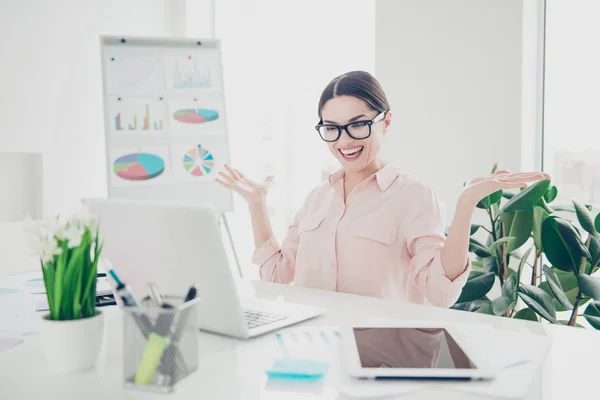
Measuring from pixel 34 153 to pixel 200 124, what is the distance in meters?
0.94

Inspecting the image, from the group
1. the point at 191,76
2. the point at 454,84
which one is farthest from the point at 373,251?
the point at 191,76

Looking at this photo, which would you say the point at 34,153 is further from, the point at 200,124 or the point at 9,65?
the point at 200,124

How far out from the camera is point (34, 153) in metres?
3.25

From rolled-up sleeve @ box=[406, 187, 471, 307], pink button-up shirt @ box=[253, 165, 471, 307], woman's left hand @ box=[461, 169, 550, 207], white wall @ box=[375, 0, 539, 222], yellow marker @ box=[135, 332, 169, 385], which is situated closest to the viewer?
yellow marker @ box=[135, 332, 169, 385]

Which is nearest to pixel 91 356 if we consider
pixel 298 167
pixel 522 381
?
pixel 522 381

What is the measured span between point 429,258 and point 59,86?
103 inches

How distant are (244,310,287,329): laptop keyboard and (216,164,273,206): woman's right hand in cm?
54

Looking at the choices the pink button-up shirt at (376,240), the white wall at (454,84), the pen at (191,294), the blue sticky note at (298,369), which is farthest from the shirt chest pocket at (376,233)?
the white wall at (454,84)

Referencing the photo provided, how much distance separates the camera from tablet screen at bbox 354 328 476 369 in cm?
90

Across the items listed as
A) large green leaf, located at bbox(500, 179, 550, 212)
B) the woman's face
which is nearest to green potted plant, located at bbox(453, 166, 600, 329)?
large green leaf, located at bbox(500, 179, 550, 212)

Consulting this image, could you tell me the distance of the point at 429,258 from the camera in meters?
1.59

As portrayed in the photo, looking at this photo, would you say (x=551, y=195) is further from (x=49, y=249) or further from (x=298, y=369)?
(x=49, y=249)

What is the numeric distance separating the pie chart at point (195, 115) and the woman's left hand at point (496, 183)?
1.96 meters

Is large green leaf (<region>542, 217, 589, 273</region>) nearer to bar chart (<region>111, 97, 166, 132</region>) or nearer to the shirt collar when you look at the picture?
the shirt collar
